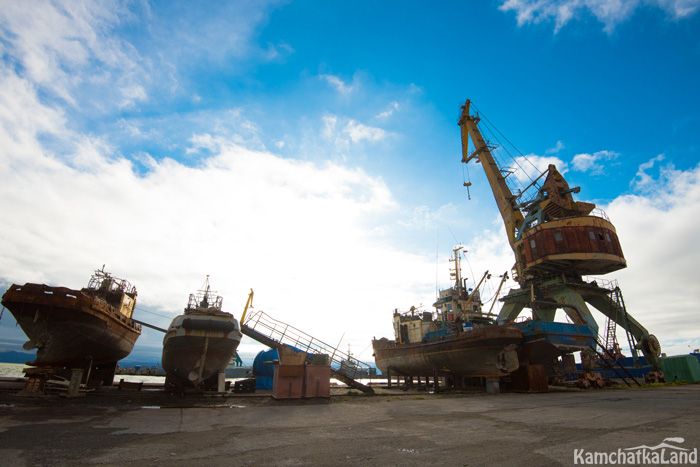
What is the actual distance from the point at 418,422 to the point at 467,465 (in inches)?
190

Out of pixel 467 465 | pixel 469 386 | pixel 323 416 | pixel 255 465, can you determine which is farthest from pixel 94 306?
pixel 469 386

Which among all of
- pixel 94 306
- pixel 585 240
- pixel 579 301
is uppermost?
pixel 585 240

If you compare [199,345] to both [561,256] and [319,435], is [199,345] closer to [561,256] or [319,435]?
[319,435]

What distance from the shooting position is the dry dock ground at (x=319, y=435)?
5.40 m

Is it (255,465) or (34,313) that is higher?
(34,313)

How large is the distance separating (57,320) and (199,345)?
7.57 metres

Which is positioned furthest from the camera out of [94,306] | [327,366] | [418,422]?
[94,306]

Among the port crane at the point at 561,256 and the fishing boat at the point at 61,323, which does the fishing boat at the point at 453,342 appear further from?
the fishing boat at the point at 61,323

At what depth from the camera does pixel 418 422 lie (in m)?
9.35

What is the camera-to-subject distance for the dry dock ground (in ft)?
17.7

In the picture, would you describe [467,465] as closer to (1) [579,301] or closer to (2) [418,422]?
(2) [418,422]

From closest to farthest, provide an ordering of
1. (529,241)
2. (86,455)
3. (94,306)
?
(86,455) < (94,306) < (529,241)

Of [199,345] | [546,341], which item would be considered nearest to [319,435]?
[199,345]

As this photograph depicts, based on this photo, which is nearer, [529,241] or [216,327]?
[216,327]
